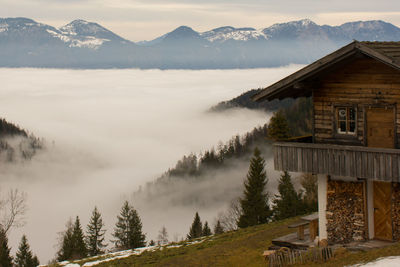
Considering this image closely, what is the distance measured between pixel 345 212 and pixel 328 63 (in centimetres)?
640

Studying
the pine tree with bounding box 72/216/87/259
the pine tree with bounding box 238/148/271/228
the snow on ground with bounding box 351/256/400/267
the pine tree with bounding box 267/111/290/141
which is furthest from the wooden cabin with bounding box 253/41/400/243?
the pine tree with bounding box 72/216/87/259

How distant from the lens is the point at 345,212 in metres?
23.2

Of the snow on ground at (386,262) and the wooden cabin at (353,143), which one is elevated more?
the wooden cabin at (353,143)

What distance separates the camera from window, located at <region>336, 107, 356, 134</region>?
22.5 metres

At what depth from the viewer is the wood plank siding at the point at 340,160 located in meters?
20.3

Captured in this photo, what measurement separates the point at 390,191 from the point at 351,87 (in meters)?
4.46

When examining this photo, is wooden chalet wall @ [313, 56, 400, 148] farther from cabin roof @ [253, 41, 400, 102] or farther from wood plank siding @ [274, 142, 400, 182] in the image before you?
wood plank siding @ [274, 142, 400, 182]

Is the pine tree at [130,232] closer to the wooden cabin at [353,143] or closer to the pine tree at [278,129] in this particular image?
the pine tree at [278,129]

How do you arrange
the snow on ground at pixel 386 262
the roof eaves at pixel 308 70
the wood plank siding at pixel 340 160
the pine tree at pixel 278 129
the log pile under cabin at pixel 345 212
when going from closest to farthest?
the snow on ground at pixel 386 262
the wood plank siding at pixel 340 160
the roof eaves at pixel 308 70
the log pile under cabin at pixel 345 212
the pine tree at pixel 278 129

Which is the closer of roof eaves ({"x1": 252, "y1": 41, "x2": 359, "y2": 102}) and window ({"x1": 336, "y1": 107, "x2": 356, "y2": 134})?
roof eaves ({"x1": 252, "y1": 41, "x2": 359, "y2": 102})

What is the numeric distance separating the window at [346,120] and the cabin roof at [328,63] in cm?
172

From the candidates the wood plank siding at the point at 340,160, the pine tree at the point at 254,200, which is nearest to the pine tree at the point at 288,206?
the pine tree at the point at 254,200

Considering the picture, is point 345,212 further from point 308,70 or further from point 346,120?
point 308,70

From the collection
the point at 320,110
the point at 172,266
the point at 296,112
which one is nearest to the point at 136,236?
the point at 172,266
